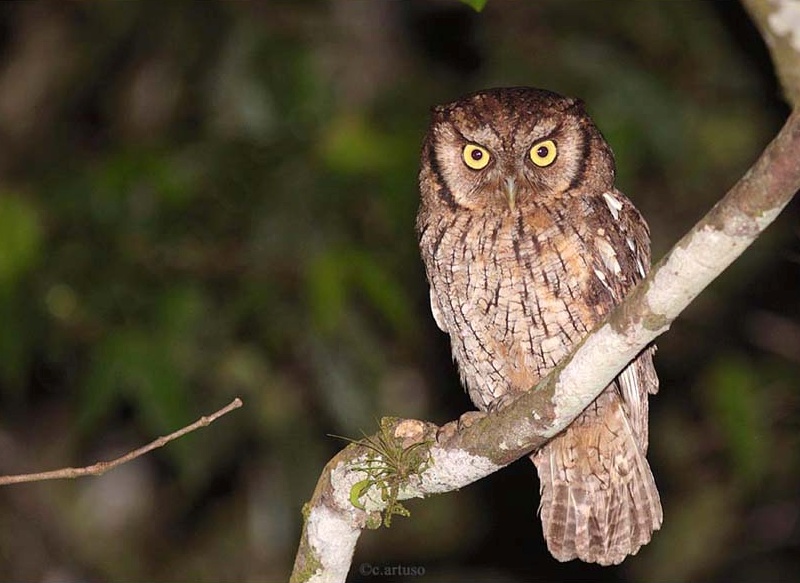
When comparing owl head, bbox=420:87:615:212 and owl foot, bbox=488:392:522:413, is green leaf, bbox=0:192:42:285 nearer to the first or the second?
owl head, bbox=420:87:615:212

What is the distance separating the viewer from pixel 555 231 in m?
2.79

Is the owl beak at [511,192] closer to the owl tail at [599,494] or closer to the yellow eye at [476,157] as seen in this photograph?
the yellow eye at [476,157]

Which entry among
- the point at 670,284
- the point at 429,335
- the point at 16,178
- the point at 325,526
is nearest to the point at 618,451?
the point at 325,526

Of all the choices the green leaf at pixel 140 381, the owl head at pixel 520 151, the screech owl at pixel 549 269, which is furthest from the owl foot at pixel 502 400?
the green leaf at pixel 140 381

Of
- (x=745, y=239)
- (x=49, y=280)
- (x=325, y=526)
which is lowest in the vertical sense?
(x=49, y=280)

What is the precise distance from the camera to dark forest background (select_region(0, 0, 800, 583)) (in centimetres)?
398

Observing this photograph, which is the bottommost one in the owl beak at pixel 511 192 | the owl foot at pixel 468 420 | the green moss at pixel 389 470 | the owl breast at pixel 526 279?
the green moss at pixel 389 470

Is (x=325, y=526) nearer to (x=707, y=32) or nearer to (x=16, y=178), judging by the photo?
(x=16, y=178)

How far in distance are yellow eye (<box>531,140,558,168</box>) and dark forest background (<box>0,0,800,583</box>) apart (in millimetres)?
814

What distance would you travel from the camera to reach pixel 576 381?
2137mm

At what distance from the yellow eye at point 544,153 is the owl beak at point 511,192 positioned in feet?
0.32

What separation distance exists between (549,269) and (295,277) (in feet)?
5.07

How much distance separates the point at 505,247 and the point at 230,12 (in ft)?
6.71

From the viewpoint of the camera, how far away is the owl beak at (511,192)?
9.14 ft
